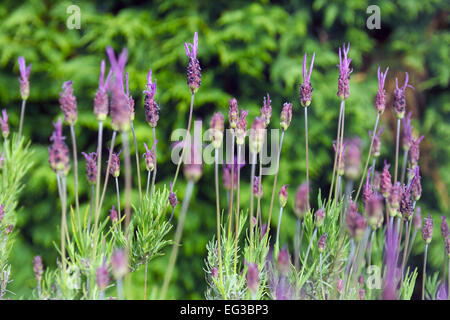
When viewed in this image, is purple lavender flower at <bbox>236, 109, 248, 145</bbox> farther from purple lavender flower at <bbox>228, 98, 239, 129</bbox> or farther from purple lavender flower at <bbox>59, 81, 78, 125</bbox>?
purple lavender flower at <bbox>59, 81, 78, 125</bbox>

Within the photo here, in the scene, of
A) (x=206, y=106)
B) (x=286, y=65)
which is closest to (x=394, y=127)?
(x=286, y=65)

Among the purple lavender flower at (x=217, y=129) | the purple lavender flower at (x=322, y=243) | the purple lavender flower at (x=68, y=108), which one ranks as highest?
the purple lavender flower at (x=68, y=108)

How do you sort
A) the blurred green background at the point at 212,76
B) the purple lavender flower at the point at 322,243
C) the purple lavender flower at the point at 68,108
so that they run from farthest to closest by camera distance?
the blurred green background at the point at 212,76 → the purple lavender flower at the point at 322,243 → the purple lavender flower at the point at 68,108

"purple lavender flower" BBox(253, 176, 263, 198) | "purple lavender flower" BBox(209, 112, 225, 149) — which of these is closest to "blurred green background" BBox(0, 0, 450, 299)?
"purple lavender flower" BBox(253, 176, 263, 198)

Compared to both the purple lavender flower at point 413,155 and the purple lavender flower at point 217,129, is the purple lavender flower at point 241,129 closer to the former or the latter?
the purple lavender flower at point 217,129

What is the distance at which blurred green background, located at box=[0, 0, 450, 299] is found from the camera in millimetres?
2145

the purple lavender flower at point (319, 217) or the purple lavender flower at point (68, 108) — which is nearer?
the purple lavender flower at point (68, 108)

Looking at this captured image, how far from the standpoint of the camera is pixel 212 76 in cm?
223

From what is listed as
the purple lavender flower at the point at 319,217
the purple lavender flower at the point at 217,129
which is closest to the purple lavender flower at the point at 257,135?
the purple lavender flower at the point at 217,129

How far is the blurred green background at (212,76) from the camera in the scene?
2145 mm

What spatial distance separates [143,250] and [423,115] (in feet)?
7.92

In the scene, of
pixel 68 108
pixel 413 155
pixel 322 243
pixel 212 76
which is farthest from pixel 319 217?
pixel 212 76

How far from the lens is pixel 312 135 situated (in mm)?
2211
